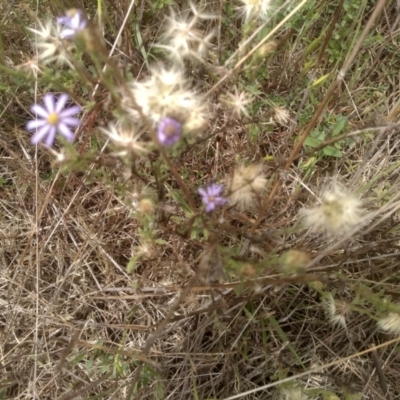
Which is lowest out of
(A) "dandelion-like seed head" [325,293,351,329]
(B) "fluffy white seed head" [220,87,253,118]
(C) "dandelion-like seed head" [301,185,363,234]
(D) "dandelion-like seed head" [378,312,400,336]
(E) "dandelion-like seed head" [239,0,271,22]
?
(D) "dandelion-like seed head" [378,312,400,336]

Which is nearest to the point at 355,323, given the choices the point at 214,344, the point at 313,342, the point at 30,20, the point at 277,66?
the point at 313,342

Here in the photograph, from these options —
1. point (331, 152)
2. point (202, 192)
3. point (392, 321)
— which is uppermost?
point (331, 152)

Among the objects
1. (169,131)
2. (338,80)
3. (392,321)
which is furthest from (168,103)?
(392,321)

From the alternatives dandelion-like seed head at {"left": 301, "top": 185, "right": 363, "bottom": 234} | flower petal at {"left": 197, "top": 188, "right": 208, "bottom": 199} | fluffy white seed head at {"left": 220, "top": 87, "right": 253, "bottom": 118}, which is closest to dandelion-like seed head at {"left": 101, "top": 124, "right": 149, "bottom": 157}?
flower petal at {"left": 197, "top": 188, "right": 208, "bottom": 199}

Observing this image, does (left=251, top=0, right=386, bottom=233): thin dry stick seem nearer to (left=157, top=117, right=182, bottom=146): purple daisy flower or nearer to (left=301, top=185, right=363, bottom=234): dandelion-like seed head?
(left=301, top=185, right=363, bottom=234): dandelion-like seed head

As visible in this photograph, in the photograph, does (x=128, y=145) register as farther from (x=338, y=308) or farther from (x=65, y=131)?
(x=338, y=308)

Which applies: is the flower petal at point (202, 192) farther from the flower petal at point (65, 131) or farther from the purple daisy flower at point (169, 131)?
the flower petal at point (65, 131)

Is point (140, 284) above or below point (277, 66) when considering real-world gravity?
below

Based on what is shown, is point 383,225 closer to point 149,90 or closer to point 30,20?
point 149,90
